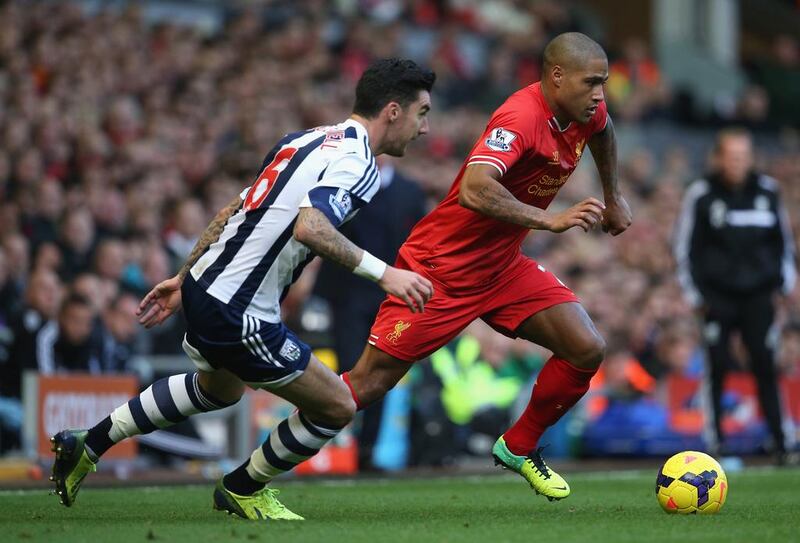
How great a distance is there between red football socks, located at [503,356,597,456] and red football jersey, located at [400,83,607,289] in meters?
0.61

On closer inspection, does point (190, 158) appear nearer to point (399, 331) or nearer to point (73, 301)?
point (73, 301)

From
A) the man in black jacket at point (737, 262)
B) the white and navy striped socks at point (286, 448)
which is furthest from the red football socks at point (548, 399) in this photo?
the man in black jacket at point (737, 262)

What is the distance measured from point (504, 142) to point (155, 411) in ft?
7.05

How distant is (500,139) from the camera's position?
7.39 metres

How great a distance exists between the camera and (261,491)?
23.1ft

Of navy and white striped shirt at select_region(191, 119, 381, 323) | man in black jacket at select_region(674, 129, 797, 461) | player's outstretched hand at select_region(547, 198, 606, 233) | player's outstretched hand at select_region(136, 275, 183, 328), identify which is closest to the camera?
navy and white striped shirt at select_region(191, 119, 381, 323)

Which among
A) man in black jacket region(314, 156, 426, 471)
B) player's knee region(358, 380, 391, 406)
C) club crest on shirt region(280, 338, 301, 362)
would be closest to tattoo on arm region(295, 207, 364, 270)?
club crest on shirt region(280, 338, 301, 362)

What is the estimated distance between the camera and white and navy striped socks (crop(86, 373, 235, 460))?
279 inches

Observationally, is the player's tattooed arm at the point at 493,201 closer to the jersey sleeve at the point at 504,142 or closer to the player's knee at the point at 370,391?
the jersey sleeve at the point at 504,142

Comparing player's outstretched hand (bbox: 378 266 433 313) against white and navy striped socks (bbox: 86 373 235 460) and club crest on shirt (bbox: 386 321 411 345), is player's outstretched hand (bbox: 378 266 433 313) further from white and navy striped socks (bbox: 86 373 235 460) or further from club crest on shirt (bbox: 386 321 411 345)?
club crest on shirt (bbox: 386 321 411 345)

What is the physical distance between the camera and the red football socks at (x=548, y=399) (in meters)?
7.87

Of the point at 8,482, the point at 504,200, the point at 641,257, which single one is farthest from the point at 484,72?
the point at 504,200

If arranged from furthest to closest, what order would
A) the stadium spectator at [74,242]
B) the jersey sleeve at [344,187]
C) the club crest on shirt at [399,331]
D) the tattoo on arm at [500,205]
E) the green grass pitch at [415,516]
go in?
the stadium spectator at [74,242] → the club crest on shirt at [399,331] → the tattoo on arm at [500,205] → the jersey sleeve at [344,187] → the green grass pitch at [415,516]

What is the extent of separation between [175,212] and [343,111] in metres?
4.64
